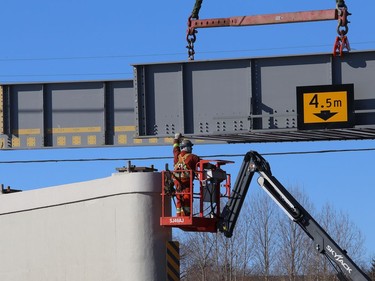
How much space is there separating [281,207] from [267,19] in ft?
18.0

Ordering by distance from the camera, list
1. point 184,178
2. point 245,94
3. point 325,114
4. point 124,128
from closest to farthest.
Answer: point 184,178 → point 325,114 → point 245,94 → point 124,128

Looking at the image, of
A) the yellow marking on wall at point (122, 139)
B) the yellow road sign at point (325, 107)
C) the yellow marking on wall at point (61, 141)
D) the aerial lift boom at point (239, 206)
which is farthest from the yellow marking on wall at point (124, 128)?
the aerial lift boom at point (239, 206)

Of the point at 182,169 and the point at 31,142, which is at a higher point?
the point at 31,142

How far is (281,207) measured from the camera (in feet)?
64.0

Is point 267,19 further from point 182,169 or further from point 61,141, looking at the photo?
point 61,141

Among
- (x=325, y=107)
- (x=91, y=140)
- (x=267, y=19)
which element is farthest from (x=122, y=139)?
(x=325, y=107)

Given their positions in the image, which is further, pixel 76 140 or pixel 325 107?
pixel 76 140

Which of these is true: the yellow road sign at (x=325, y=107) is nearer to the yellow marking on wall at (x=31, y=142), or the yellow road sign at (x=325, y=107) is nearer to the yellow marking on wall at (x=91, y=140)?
the yellow marking on wall at (x=91, y=140)

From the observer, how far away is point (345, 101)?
70.2 feet

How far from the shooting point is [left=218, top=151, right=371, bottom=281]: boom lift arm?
1878cm

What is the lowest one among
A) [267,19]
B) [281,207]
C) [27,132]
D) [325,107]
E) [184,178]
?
[281,207]

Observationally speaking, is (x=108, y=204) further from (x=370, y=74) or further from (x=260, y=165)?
(x=370, y=74)

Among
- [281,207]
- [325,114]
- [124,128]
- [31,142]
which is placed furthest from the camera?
[31,142]

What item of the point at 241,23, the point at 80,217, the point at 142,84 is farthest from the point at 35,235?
the point at 241,23
